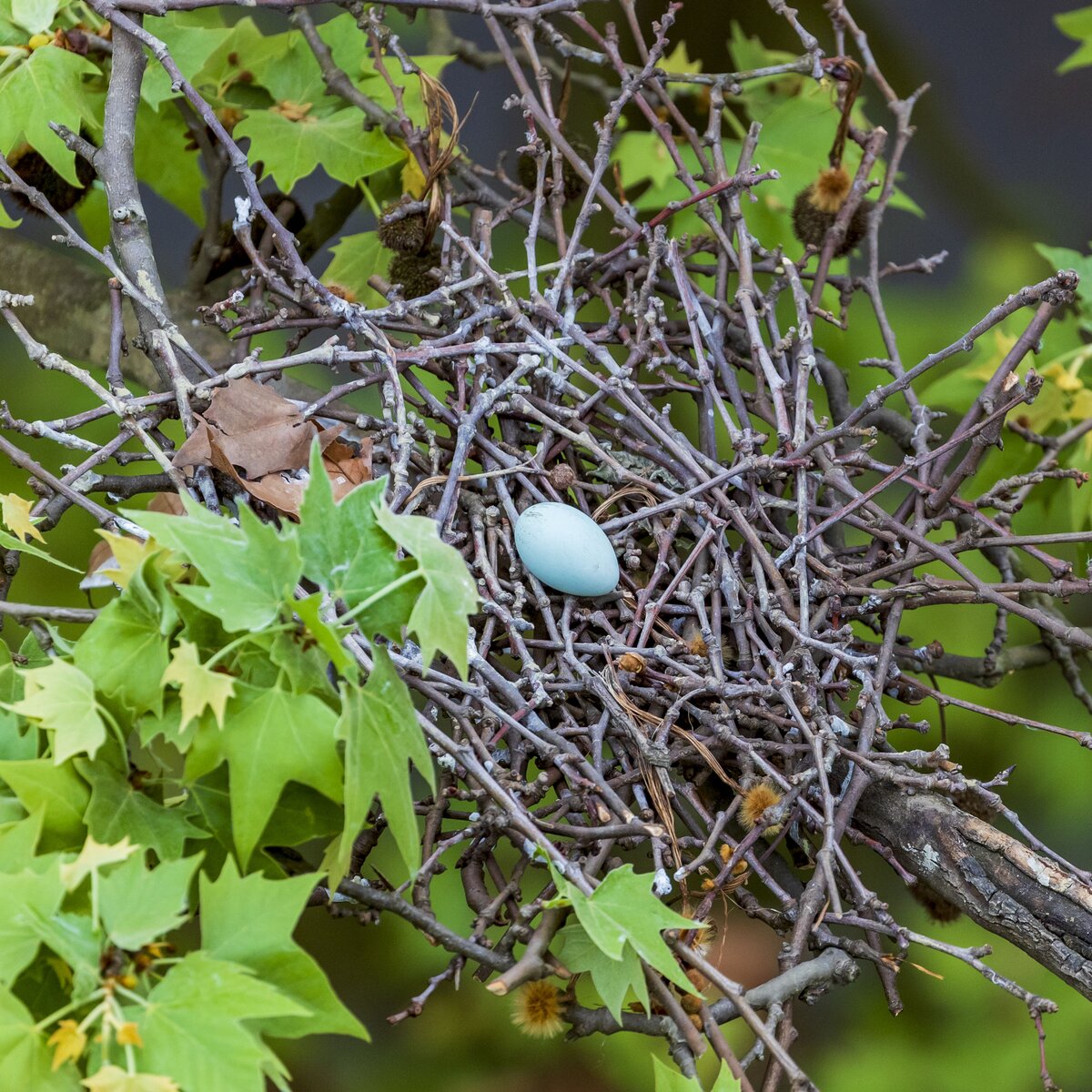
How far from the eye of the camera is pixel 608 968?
41cm

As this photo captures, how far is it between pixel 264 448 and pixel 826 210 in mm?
445

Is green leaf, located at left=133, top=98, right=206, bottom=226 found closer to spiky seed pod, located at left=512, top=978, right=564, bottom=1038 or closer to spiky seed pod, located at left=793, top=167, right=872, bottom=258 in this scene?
spiky seed pod, located at left=793, top=167, right=872, bottom=258

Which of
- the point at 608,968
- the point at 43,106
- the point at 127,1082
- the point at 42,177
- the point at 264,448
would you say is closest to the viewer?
the point at 127,1082

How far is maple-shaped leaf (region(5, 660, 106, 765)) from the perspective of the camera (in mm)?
359

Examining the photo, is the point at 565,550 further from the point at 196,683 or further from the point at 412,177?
the point at 412,177

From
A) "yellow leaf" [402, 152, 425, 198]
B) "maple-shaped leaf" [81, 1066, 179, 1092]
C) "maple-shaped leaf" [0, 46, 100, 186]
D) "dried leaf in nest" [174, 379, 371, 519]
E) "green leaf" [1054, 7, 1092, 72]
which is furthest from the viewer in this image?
"green leaf" [1054, 7, 1092, 72]

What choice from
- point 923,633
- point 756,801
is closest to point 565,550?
point 756,801

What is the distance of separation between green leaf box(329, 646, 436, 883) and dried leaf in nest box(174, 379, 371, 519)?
16 centimetres

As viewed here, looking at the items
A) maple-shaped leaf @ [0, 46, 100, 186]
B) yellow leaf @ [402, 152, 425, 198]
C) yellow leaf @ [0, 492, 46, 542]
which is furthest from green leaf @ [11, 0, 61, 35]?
yellow leaf @ [0, 492, 46, 542]

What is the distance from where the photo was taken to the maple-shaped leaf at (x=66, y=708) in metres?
0.36

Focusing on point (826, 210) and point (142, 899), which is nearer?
point (142, 899)

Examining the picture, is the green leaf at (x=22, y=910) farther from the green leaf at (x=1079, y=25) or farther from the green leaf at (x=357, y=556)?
the green leaf at (x=1079, y=25)

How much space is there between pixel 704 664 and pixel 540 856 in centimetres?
15

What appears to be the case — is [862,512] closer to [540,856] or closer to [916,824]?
[916,824]
